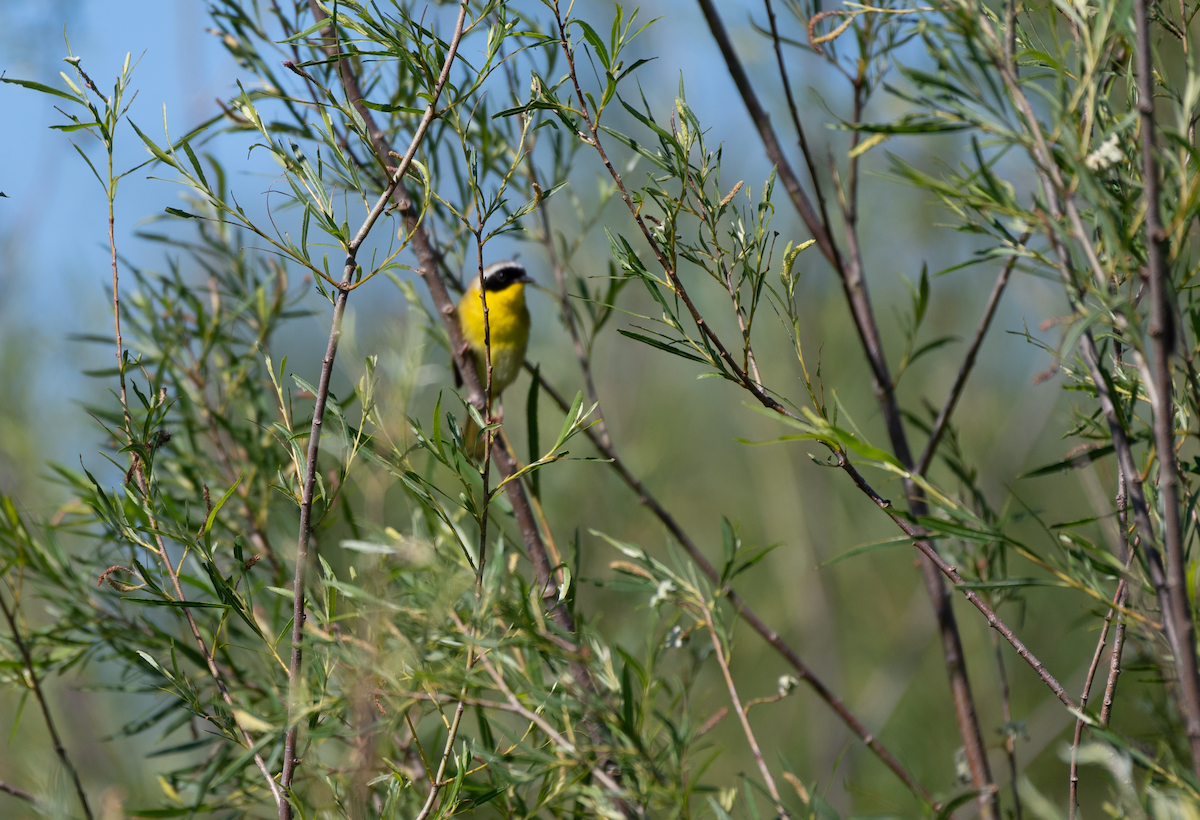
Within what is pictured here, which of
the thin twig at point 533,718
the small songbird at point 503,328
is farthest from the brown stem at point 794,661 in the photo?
the small songbird at point 503,328

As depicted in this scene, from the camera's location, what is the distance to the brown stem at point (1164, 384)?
0.54 metres

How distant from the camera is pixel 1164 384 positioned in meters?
0.55

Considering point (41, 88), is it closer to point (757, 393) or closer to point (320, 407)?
point (320, 407)

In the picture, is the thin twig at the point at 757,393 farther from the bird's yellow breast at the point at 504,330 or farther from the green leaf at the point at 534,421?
the bird's yellow breast at the point at 504,330

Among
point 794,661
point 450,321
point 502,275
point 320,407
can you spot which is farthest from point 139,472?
point 502,275

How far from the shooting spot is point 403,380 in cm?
102

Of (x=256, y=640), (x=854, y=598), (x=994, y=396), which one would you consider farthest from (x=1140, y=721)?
(x=256, y=640)

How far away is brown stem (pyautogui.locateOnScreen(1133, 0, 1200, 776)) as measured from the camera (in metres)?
0.54

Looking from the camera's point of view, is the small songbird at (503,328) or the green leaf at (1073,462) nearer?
the green leaf at (1073,462)

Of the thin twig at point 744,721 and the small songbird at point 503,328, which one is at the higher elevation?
the small songbird at point 503,328

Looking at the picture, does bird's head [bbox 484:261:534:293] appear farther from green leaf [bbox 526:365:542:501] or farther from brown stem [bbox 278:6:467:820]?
brown stem [bbox 278:6:467:820]

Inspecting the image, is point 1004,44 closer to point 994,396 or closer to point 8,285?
point 8,285

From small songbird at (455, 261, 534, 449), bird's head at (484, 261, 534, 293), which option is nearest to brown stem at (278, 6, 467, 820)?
small songbird at (455, 261, 534, 449)

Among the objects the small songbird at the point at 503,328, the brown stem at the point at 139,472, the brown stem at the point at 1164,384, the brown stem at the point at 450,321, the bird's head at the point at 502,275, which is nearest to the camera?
the brown stem at the point at 1164,384
